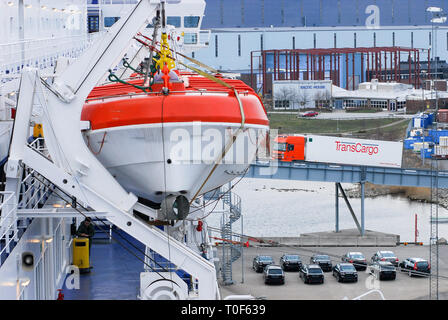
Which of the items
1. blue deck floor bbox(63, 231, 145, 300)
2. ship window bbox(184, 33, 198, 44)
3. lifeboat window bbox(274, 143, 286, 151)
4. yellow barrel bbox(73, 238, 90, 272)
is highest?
ship window bbox(184, 33, 198, 44)

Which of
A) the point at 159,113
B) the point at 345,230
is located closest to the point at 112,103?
the point at 159,113

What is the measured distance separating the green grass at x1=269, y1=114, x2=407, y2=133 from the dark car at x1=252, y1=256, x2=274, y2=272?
28699mm

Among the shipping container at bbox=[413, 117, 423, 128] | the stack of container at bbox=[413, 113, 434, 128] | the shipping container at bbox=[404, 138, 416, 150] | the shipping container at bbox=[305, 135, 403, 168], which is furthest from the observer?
the shipping container at bbox=[413, 117, 423, 128]

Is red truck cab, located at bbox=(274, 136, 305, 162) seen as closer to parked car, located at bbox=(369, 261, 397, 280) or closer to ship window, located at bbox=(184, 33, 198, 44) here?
ship window, located at bbox=(184, 33, 198, 44)

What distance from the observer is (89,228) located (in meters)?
13.0

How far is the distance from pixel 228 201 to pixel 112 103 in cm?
1655

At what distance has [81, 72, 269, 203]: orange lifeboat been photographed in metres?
10.3

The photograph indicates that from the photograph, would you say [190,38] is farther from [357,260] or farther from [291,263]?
[357,260]

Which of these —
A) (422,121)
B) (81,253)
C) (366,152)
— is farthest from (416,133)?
(81,253)

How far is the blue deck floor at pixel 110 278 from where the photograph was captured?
11.6 metres

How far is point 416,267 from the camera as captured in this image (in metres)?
25.5

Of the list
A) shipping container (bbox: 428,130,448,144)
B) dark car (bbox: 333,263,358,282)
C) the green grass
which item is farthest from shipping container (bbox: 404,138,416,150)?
dark car (bbox: 333,263,358,282)

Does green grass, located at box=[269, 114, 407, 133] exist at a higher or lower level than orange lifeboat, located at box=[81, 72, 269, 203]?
lower

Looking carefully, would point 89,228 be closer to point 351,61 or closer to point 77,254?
point 77,254
